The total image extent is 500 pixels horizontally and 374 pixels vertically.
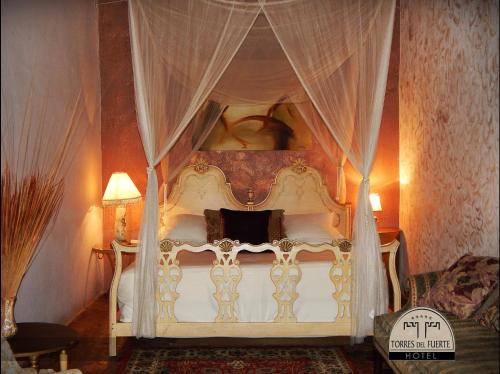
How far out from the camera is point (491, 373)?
259 cm

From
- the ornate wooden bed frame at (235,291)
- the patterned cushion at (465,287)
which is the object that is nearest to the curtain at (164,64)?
the ornate wooden bed frame at (235,291)

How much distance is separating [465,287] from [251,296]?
1535 mm

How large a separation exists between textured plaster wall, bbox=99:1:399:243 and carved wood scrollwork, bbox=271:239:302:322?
2045 millimetres

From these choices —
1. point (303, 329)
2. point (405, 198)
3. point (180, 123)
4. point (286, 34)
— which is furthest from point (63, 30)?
point (405, 198)

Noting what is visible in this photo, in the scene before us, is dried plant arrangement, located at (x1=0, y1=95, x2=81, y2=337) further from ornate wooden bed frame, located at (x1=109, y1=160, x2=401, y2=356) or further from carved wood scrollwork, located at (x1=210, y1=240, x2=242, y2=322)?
carved wood scrollwork, located at (x1=210, y1=240, x2=242, y2=322)

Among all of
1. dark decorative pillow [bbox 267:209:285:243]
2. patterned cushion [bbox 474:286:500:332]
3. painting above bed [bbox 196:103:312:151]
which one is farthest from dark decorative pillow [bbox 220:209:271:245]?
patterned cushion [bbox 474:286:500:332]

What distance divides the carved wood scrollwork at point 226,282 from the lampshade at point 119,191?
1.72 meters

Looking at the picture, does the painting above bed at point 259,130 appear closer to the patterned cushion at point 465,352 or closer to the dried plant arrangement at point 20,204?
the dried plant arrangement at point 20,204

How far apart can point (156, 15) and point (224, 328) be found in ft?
7.42

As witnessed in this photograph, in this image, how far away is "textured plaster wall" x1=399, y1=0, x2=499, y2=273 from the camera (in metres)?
3.72

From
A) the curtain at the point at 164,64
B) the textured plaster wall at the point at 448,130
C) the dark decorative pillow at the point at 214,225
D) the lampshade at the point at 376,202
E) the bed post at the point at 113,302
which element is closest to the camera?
the textured plaster wall at the point at 448,130

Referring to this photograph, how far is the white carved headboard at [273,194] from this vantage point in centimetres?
601

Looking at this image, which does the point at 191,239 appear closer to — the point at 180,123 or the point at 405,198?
the point at 180,123

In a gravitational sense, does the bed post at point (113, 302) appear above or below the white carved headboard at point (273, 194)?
below
